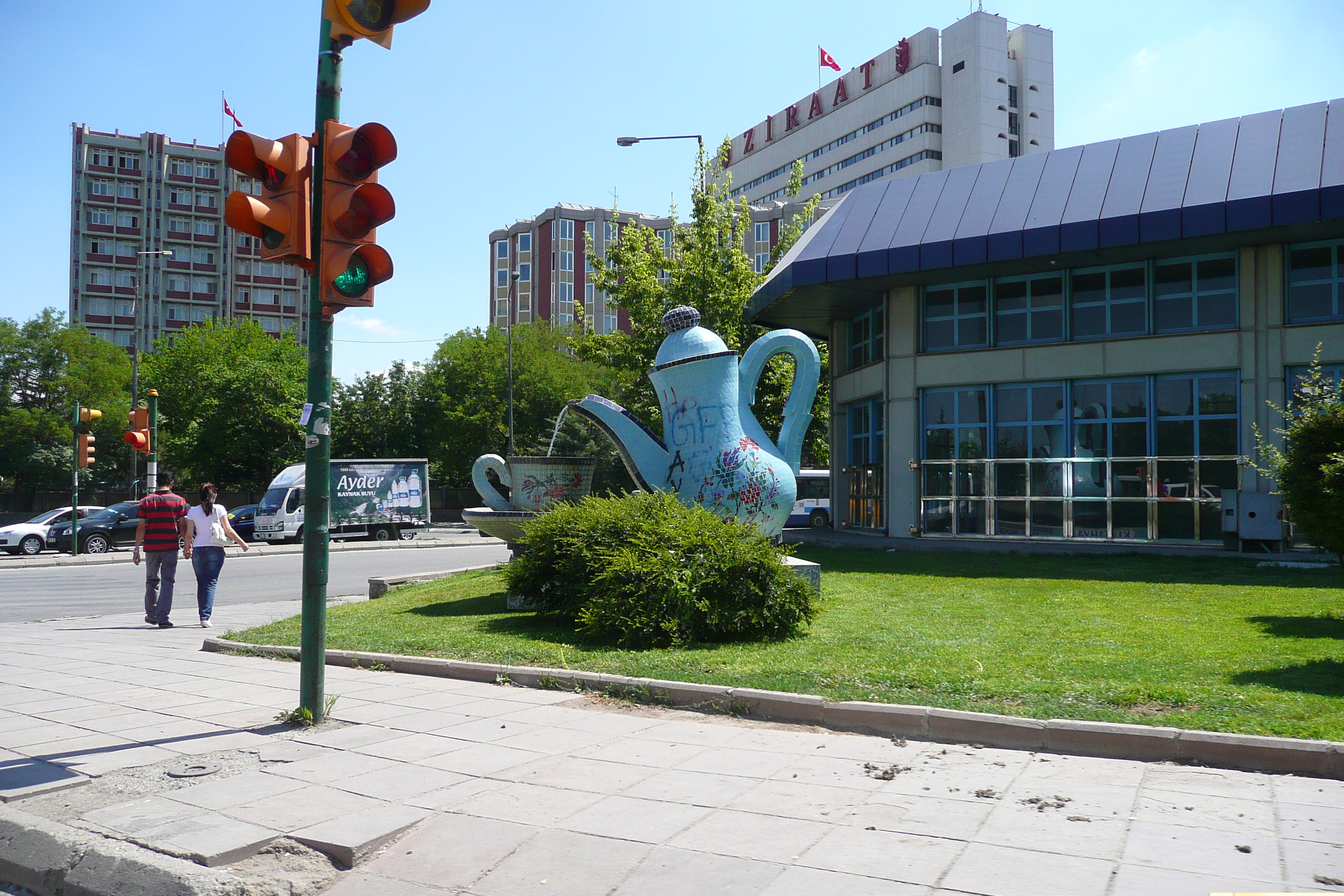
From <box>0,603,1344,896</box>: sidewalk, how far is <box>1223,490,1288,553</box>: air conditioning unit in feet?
49.3

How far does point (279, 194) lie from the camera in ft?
19.6

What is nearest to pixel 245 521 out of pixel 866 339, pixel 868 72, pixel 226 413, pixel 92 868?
pixel 226 413

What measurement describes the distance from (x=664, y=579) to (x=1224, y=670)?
4467 millimetres

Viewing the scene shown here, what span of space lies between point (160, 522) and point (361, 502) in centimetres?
2191

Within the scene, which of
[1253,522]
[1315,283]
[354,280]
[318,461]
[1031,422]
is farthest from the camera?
[1031,422]

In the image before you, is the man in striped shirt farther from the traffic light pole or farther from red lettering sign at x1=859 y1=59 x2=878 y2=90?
red lettering sign at x1=859 y1=59 x2=878 y2=90

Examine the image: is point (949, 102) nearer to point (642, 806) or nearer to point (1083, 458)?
point (1083, 458)

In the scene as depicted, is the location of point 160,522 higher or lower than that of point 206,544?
higher

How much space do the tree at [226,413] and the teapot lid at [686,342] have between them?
36738 millimetres

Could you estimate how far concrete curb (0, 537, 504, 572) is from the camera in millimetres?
24781

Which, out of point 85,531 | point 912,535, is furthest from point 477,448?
point 912,535

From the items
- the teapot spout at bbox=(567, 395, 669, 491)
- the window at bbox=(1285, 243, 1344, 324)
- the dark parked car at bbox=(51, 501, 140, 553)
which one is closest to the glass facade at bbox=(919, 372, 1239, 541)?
the window at bbox=(1285, 243, 1344, 324)

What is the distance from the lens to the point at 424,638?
9328mm

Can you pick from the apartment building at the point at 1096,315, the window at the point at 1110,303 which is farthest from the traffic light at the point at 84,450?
the window at the point at 1110,303
